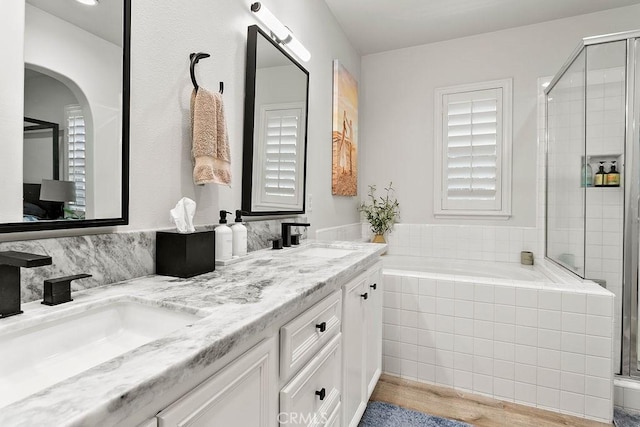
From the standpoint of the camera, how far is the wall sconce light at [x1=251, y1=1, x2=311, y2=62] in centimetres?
165

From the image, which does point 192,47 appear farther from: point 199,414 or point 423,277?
point 423,277

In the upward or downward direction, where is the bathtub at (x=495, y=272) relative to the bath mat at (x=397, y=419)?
upward

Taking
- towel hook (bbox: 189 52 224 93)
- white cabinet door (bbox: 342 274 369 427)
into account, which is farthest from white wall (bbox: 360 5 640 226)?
towel hook (bbox: 189 52 224 93)

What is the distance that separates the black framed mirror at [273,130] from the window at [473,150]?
1.58 meters

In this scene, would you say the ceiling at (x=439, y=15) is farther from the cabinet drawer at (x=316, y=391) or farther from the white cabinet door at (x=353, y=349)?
the cabinet drawer at (x=316, y=391)

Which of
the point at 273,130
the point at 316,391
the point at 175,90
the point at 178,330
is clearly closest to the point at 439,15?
the point at 273,130

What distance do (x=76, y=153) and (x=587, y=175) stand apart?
2647 millimetres

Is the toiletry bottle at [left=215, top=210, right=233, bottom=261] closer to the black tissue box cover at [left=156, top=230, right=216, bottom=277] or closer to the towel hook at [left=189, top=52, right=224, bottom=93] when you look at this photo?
the black tissue box cover at [left=156, top=230, right=216, bottom=277]

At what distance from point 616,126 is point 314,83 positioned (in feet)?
6.27

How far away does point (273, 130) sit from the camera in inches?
73.7

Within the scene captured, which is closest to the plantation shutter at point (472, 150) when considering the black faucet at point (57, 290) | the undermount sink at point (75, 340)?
the undermount sink at point (75, 340)

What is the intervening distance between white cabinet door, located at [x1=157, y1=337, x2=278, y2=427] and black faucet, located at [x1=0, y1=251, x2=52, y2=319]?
0.39 meters

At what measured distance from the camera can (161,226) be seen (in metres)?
1.19

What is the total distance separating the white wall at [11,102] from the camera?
76 cm
